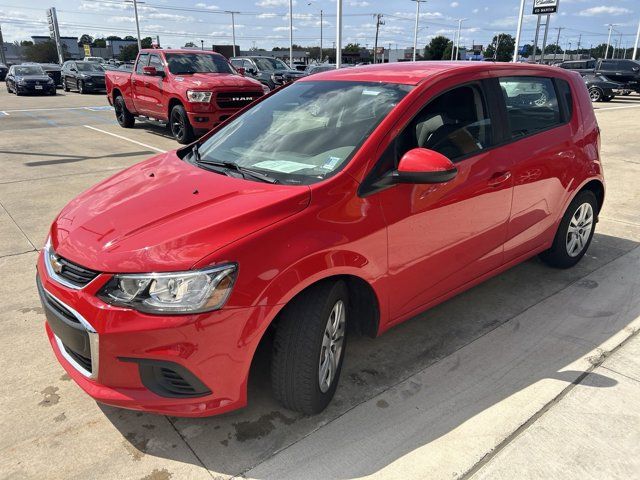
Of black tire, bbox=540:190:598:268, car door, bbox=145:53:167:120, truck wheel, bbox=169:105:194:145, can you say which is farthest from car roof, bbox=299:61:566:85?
car door, bbox=145:53:167:120

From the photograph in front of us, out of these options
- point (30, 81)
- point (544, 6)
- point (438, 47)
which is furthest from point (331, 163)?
point (438, 47)

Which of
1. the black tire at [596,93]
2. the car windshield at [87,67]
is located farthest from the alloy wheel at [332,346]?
the car windshield at [87,67]

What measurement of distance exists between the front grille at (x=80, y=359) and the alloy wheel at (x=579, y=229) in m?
3.79

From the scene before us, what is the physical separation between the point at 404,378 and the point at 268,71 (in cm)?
2007

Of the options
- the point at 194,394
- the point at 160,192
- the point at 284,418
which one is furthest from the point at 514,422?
the point at 160,192

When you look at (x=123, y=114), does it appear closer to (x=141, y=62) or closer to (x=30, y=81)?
(x=141, y=62)

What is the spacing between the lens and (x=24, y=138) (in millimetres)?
11562

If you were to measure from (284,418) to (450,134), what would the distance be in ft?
6.33

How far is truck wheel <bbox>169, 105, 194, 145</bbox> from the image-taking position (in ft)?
34.4

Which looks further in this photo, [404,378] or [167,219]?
[404,378]

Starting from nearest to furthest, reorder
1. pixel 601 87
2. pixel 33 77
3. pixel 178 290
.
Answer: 1. pixel 178 290
2. pixel 601 87
3. pixel 33 77

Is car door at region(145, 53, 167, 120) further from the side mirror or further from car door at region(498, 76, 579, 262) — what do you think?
the side mirror

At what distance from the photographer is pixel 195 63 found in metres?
11.4

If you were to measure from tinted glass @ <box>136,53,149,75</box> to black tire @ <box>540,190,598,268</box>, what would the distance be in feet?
34.7
